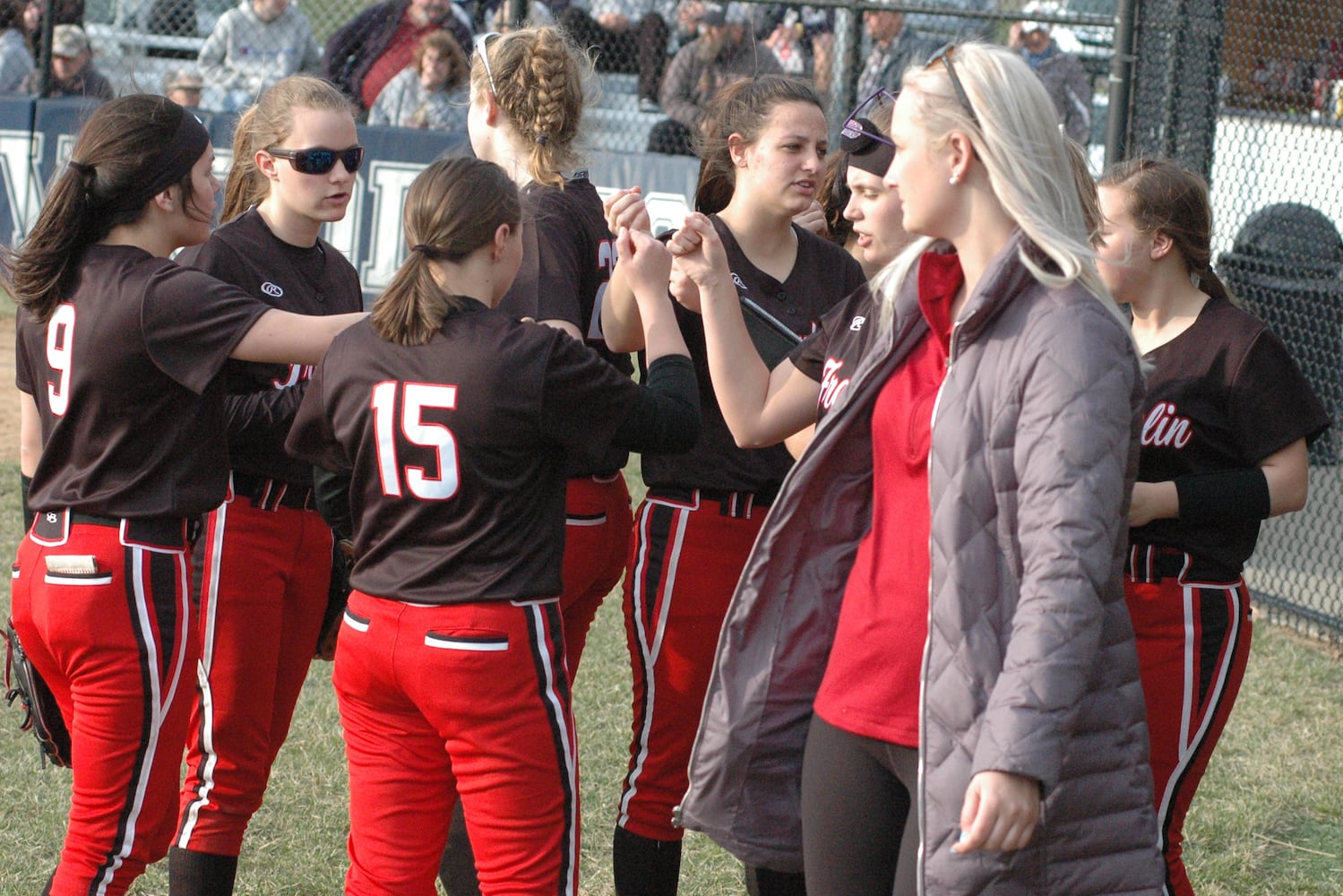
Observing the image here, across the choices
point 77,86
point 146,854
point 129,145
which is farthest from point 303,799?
point 77,86

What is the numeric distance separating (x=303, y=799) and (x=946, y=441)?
276 cm

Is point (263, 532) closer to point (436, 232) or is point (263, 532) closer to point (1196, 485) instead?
point (436, 232)

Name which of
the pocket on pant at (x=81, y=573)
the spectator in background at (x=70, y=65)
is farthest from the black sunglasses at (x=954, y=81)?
the spectator in background at (x=70, y=65)

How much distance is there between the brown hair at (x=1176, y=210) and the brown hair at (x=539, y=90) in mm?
1230

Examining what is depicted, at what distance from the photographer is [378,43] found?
417 inches

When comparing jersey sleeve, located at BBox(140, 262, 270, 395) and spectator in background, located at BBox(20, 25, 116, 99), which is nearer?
jersey sleeve, located at BBox(140, 262, 270, 395)

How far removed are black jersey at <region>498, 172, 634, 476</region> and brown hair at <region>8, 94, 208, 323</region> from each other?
75 centimetres

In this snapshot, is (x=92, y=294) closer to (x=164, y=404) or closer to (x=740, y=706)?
(x=164, y=404)

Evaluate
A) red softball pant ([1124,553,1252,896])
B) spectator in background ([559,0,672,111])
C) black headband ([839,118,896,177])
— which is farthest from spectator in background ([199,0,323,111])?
red softball pant ([1124,553,1252,896])

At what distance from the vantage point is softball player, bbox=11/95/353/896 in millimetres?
2822

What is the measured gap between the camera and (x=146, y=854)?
2.93 metres

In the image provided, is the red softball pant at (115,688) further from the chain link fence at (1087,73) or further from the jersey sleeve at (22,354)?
the chain link fence at (1087,73)

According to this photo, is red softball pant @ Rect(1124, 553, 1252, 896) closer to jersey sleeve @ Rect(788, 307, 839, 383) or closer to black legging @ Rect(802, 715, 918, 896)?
jersey sleeve @ Rect(788, 307, 839, 383)

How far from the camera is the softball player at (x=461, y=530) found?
2.56 m
